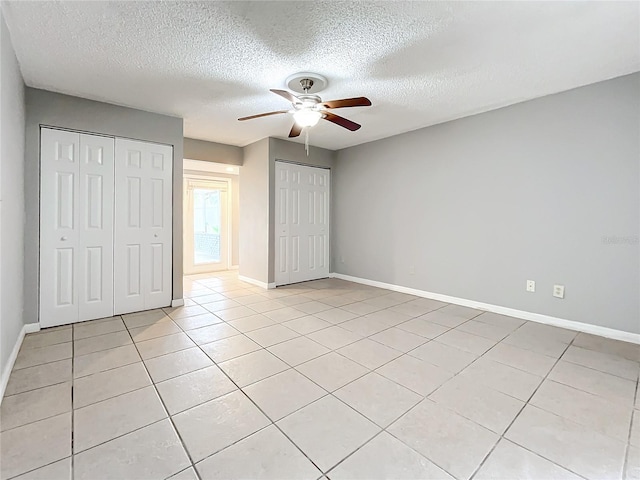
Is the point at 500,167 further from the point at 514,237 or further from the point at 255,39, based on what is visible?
the point at 255,39

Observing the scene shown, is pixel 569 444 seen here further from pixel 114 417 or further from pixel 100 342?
pixel 100 342

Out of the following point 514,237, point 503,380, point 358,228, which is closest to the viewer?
point 503,380

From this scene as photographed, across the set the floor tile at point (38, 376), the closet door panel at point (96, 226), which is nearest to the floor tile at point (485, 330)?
the floor tile at point (38, 376)

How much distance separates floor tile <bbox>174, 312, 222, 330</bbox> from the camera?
10.5 feet

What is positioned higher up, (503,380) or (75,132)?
(75,132)

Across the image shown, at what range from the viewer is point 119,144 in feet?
11.4

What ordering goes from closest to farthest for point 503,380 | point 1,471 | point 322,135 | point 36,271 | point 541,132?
1. point 1,471
2. point 503,380
3. point 36,271
4. point 541,132
5. point 322,135

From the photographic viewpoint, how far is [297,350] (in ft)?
8.55

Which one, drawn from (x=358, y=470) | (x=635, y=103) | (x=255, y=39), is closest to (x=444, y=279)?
(x=635, y=103)

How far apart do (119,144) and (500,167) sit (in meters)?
4.39

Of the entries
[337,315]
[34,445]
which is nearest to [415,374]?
[337,315]

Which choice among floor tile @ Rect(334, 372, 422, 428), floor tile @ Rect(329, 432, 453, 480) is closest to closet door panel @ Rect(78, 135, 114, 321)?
floor tile @ Rect(334, 372, 422, 428)

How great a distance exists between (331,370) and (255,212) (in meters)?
3.44

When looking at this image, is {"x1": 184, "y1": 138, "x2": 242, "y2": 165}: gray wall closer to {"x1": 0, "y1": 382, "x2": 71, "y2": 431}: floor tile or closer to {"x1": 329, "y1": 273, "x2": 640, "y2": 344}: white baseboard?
{"x1": 329, "y1": 273, "x2": 640, "y2": 344}: white baseboard
